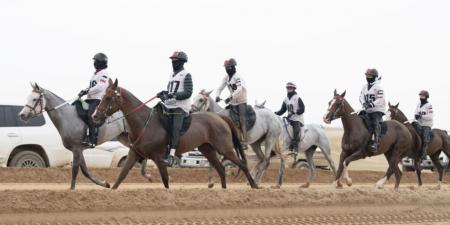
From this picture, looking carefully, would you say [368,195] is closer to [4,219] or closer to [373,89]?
[373,89]

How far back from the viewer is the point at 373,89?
68.8ft

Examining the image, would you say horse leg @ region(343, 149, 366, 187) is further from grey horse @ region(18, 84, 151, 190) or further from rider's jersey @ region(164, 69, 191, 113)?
grey horse @ region(18, 84, 151, 190)

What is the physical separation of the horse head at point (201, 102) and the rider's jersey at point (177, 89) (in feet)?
14.0

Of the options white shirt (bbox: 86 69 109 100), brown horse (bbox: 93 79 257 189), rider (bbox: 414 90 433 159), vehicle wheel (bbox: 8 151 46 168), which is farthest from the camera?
rider (bbox: 414 90 433 159)

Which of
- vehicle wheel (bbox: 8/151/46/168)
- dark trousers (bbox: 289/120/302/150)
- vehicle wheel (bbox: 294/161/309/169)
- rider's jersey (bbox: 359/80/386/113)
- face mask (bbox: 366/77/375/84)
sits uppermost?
face mask (bbox: 366/77/375/84)

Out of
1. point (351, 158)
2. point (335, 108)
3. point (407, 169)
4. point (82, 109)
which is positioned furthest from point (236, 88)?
point (407, 169)

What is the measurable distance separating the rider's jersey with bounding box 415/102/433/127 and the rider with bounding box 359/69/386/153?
13.4 feet

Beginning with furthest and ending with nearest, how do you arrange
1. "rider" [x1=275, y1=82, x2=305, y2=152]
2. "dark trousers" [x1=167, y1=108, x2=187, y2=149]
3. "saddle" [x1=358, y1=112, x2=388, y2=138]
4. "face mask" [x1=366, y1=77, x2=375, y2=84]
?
"rider" [x1=275, y1=82, x2=305, y2=152], "face mask" [x1=366, y1=77, x2=375, y2=84], "saddle" [x1=358, y1=112, x2=388, y2=138], "dark trousers" [x1=167, y1=108, x2=187, y2=149]

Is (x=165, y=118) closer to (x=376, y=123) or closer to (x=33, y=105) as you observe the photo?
(x=33, y=105)

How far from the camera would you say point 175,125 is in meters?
16.3

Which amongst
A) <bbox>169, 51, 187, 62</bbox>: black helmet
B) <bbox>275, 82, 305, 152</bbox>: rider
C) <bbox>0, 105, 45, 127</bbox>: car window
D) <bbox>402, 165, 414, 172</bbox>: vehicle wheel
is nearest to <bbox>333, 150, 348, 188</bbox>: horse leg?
<bbox>275, 82, 305, 152</bbox>: rider

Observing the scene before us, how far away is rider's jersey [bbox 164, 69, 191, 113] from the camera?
1656 centimetres

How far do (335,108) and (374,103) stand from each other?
115 centimetres

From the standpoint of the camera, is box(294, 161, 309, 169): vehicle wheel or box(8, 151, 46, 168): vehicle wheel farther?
box(294, 161, 309, 169): vehicle wheel
